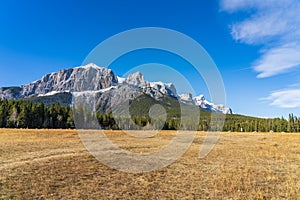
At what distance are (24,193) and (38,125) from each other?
90.9 m

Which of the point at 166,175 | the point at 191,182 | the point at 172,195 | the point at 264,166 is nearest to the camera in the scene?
the point at 172,195

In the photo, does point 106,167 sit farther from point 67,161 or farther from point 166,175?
point 166,175

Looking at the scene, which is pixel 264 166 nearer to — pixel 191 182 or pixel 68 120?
pixel 191 182

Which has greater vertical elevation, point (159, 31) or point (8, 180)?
point (159, 31)

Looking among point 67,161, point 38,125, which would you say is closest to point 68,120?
point 38,125

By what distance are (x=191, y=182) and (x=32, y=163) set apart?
11.2 m

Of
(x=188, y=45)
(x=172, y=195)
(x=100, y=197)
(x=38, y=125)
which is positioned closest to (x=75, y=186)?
(x=100, y=197)

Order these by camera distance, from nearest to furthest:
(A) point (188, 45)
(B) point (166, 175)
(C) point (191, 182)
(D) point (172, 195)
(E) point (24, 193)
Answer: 1. (E) point (24, 193)
2. (D) point (172, 195)
3. (C) point (191, 182)
4. (B) point (166, 175)
5. (A) point (188, 45)

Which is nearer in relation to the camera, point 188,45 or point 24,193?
point 24,193

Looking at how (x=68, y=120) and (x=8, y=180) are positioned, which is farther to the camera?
(x=68, y=120)

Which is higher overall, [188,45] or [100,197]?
[188,45]

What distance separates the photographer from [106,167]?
18875 mm

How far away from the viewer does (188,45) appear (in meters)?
18.5

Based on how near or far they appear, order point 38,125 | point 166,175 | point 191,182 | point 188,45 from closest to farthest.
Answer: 1. point 191,182
2. point 166,175
3. point 188,45
4. point 38,125
